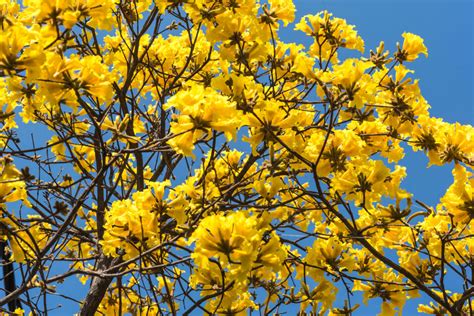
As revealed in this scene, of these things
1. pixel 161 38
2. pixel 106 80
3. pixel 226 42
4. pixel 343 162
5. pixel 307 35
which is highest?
pixel 161 38

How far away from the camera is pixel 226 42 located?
365cm

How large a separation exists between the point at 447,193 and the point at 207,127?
1.73 meters

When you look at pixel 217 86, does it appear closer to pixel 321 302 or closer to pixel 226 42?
pixel 226 42

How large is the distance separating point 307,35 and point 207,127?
1932mm

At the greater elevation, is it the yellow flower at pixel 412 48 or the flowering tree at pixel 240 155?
the yellow flower at pixel 412 48

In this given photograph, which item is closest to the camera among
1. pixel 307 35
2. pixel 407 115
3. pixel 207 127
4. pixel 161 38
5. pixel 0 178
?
pixel 207 127

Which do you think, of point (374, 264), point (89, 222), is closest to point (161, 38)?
point (89, 222)

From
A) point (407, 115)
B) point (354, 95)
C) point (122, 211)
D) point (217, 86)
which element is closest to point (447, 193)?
point (407, 115)

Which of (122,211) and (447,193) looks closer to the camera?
(122,211)

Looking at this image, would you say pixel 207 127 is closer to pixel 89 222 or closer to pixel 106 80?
pixel 106 80

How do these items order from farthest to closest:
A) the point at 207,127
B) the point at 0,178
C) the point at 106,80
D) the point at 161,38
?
the point at 161,38 < the point at 0,178 < the point at 106,80 < the point at 207,127

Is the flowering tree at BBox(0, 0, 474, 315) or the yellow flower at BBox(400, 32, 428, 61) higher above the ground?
the yellow flower at BBox(400, 32, 428, 61)

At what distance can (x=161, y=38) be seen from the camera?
5.03 meters

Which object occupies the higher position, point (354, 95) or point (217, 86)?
point (217, 86)
